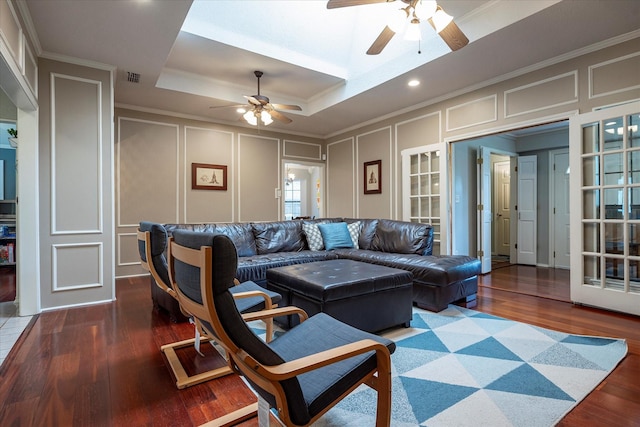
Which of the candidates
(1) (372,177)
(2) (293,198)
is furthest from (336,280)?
(2) (293,198)

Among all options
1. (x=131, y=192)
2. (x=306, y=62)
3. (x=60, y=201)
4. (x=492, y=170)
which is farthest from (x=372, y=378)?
(x=492, y=170)

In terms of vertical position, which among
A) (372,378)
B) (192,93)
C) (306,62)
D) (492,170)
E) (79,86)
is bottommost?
(372,378)

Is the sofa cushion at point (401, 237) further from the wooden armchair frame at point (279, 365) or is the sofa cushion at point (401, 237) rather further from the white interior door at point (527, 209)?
the wooden armchair frame at point (279, 365)

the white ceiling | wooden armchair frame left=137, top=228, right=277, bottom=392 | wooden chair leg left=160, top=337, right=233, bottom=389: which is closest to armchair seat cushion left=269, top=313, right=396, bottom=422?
wooden armchair frame left=137, top=228, right=277, bottom=392

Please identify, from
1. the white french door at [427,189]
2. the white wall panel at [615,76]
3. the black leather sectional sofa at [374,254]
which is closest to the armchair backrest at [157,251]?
the black leather sectional sofa at [374,254]

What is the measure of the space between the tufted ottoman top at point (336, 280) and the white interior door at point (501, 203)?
16.6 ft

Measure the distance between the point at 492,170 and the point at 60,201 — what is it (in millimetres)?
7224

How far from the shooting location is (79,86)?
3.39 meters

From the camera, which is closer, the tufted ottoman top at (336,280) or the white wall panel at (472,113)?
the tufted ottoman top at (336,280)

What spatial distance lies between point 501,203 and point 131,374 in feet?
23.4

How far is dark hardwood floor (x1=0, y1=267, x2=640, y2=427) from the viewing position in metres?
1.60

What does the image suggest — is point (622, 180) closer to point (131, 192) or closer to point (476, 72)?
point (476, 72)

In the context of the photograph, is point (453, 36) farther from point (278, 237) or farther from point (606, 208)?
point (278, 237)

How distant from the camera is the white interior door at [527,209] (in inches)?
231
